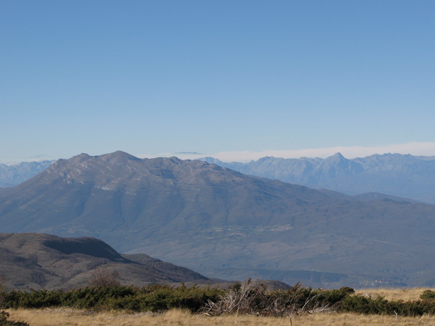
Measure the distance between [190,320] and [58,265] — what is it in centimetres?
12821

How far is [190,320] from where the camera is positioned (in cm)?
2231

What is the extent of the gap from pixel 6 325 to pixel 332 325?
615 inches

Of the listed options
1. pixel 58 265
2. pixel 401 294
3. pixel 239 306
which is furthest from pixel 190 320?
pixel 58 265

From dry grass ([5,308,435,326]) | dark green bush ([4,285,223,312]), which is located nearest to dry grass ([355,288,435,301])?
dry grass ([5,308,435,326])

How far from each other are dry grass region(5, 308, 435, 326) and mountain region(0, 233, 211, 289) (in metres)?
81.7

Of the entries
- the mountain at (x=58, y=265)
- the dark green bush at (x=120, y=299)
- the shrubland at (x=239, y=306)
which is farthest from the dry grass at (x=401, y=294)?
the mountain at (x=58, y=265)

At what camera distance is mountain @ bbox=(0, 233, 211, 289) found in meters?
113

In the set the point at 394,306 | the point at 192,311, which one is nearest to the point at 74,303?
the point at 192,311

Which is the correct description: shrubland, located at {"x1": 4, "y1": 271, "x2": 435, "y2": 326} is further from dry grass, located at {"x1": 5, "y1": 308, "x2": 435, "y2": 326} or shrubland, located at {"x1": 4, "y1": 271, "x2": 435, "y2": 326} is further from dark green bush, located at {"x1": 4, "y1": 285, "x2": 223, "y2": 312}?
dry grass, located at {"x1": 5, "y1": 308, "x2": 435, "y2": 326}

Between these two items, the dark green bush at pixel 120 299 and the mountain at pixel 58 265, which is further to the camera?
the mountain at pixel 58 265

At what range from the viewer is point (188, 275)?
183 metres

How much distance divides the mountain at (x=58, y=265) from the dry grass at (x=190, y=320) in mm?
81654

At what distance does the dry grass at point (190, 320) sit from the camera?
841 inches

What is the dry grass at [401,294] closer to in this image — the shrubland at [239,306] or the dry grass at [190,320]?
the shrubland at [239,306]
